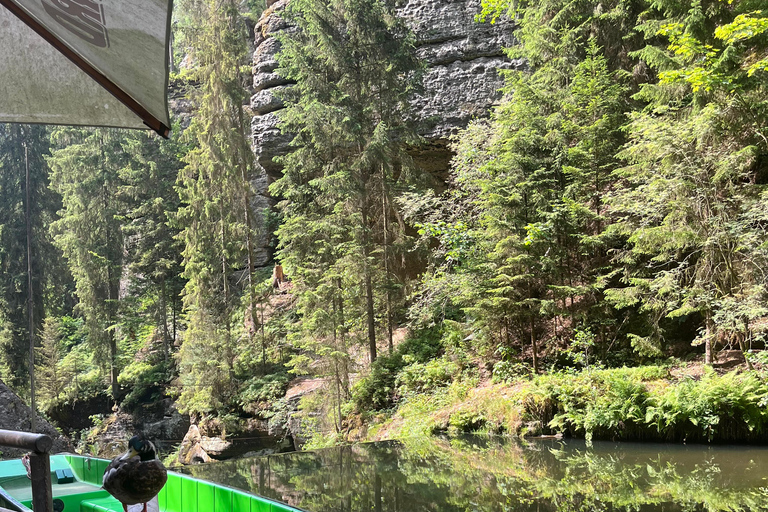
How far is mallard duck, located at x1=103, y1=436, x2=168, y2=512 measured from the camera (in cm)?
214

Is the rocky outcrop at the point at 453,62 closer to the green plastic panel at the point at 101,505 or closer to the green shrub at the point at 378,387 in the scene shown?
the green shrub at the point at 378,387

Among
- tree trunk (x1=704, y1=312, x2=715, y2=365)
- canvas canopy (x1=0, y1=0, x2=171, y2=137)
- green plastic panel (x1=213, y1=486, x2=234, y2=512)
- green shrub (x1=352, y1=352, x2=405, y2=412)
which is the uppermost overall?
canvas canopy (x1=0, y1=0, x2=171, y2=137)

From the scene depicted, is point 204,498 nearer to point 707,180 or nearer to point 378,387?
point 378,387

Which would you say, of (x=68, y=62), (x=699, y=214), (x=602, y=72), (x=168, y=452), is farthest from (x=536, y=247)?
(x=168, y=452)

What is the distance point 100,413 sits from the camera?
20891 mm

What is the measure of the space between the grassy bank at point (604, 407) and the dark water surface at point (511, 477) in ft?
1.19

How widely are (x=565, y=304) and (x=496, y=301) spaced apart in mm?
1789

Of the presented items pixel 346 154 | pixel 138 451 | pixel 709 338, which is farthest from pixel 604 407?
pixel 346 154

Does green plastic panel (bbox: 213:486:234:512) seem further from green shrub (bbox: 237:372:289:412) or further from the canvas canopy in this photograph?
green shrub (bbox: 237:372:289:412)

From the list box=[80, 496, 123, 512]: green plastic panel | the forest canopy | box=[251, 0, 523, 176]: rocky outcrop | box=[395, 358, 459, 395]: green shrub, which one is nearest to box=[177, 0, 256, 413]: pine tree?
the forest canopy

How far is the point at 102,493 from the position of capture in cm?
432

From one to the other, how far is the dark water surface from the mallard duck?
12.2 ft

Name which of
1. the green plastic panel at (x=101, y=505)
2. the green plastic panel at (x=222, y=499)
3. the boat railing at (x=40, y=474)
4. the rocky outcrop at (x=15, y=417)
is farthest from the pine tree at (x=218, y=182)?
the boat railing at (x=40, y=474)

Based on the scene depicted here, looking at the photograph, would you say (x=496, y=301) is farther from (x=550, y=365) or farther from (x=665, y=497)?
(x=665, y=497)
